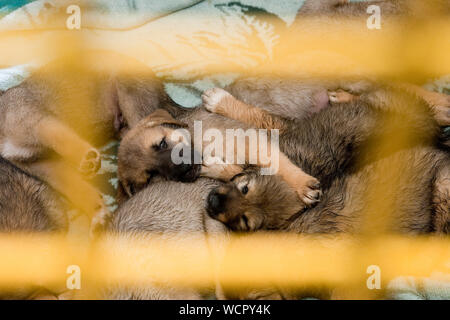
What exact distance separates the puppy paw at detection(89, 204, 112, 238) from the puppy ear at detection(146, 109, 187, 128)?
0.44 m

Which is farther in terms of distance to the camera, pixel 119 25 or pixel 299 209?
pixel 119 25

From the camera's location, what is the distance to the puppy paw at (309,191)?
1.95m

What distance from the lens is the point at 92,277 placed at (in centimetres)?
182

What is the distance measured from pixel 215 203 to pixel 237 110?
1.88 ft

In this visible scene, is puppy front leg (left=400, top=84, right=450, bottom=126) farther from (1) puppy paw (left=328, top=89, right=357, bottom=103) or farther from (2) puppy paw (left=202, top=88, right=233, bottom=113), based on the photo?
(2) puppy paw (left=202, top=88, right=233, bottom=113)

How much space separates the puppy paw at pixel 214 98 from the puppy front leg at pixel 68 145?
0.57 meters

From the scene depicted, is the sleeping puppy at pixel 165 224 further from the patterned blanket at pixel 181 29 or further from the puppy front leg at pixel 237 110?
the patterned blanket at pixel 181 29

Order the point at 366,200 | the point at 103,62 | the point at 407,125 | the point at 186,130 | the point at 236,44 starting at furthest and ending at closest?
the point at 236,44, the point at 103,62, the point at 186,130, the point at 407,125, the point at 366,200

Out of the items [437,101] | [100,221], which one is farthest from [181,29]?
[437,101]

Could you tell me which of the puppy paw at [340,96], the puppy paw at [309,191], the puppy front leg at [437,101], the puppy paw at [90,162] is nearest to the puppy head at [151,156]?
the puppy paw at [90,162]

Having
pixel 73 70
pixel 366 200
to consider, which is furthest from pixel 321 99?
pixel 73 70

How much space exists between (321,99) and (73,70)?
1.24m
